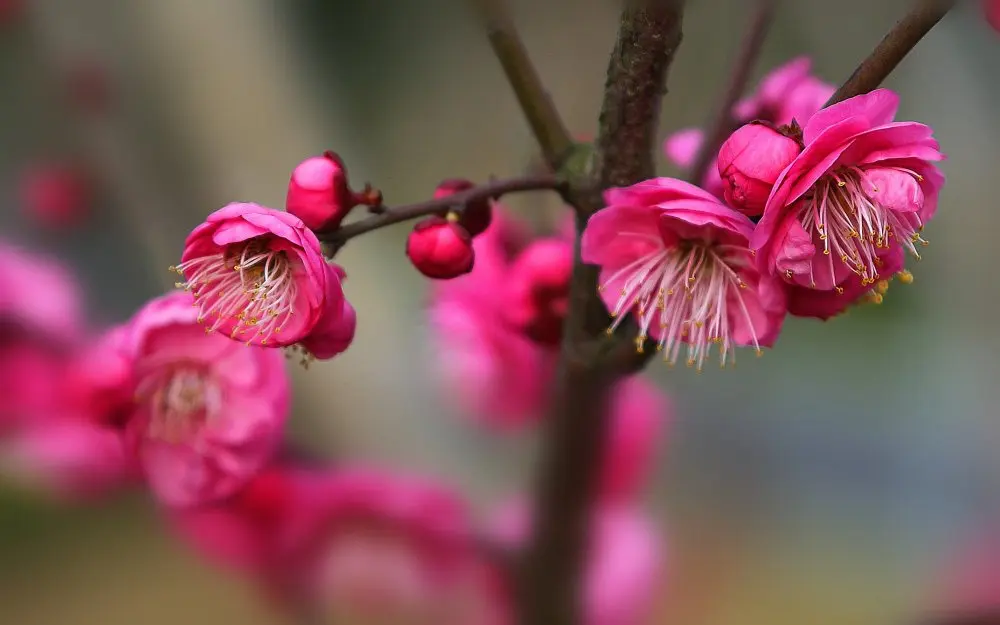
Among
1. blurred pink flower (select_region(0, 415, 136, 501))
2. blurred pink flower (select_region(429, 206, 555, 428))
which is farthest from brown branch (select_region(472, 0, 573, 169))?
blurred pink flower (select_region(0, 415, 136, 501))

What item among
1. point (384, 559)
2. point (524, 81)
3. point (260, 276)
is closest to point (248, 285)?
point (260, 276)

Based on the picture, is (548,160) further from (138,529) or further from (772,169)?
(138,529)

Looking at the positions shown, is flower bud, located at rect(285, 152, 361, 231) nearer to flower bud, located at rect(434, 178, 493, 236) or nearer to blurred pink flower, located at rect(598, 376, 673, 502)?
flower bud, located at rect(434, 178, 493, 236)

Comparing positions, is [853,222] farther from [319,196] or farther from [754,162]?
[319,196]

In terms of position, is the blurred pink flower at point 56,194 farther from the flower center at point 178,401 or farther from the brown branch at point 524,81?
the brown branch at point 524,81

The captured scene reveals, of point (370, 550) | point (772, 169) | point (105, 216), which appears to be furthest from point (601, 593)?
point (105, 216)

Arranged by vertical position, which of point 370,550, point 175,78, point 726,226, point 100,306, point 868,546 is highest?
point 175,78

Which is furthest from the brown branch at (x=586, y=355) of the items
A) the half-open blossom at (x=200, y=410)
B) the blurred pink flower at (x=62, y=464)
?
the blurred pink flower at (x=62, y=464)
